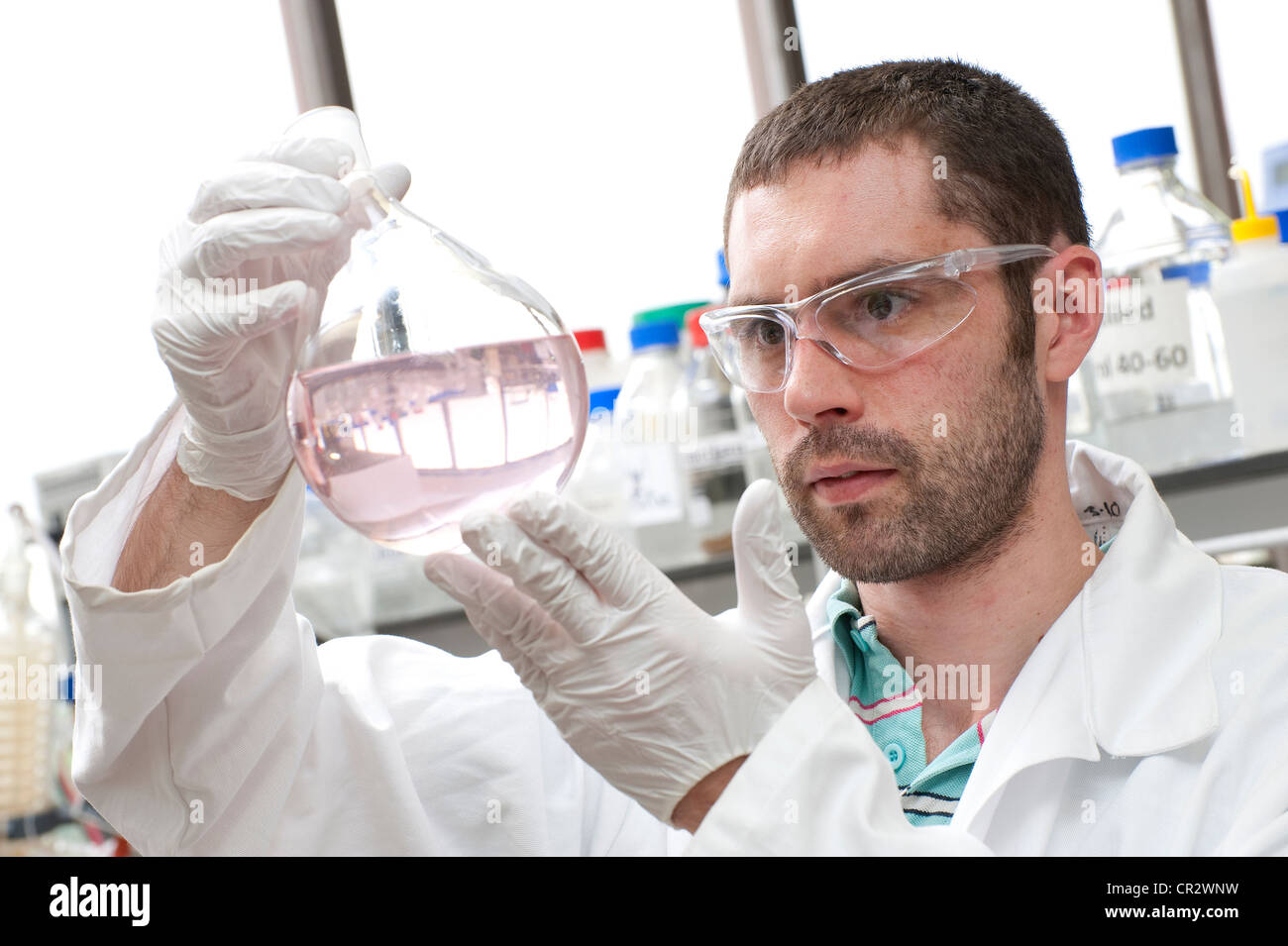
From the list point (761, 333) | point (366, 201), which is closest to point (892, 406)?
point (761, 333)

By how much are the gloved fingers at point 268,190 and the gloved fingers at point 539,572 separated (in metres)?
0.31

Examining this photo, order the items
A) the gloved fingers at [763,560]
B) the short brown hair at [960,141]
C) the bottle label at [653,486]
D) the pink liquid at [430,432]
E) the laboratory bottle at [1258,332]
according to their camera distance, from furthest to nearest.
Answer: the bottle label at [653,486], the laboratory bottle at [1258,332], the short brown hair at [960,141], the gloved fingers at [763,560], the pink liquid at [430,432]

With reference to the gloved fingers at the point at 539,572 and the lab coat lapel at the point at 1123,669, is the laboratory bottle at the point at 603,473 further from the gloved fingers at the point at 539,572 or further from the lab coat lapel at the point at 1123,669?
the gloved fingers at the point at 539,572

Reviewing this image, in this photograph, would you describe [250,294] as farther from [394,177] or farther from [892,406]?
[892,406]

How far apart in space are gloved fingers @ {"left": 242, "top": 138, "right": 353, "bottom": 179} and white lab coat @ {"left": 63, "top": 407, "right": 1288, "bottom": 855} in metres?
0.27

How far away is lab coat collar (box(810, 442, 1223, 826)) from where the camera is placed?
3.61ft

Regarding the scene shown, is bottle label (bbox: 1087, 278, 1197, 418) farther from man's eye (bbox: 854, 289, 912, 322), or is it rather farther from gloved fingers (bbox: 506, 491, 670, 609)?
gloved fingers (bbox: 506, 491, 670, 609)

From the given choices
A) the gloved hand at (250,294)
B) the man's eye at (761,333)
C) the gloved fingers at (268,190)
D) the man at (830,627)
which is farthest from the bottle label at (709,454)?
the gloved fingers at (268,190)

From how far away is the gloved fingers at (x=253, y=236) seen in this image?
92 centimetres

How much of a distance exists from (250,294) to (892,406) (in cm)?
65

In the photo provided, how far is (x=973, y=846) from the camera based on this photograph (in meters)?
0.87

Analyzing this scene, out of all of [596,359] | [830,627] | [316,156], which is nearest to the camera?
[316,156]

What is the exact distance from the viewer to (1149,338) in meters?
1.79
